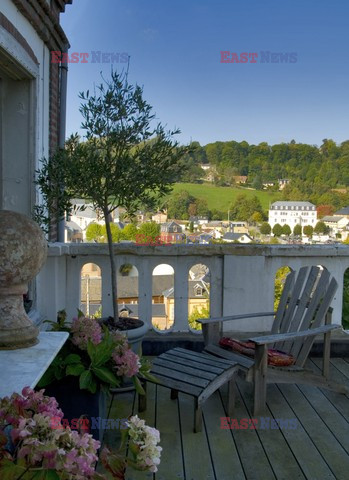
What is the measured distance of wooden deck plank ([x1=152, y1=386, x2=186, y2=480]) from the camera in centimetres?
245

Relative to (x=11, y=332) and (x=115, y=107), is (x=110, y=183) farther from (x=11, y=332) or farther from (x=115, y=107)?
(x=11, y=332)

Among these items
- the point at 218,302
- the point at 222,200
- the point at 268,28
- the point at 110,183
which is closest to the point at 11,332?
the point at 110,183

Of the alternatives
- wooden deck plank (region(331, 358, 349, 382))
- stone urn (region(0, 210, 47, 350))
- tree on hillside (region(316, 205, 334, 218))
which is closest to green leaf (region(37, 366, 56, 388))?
stone urn (region(0, 210, 47, 350))

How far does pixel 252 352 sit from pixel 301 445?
761mm

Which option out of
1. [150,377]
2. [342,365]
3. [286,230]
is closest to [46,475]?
[150,377]

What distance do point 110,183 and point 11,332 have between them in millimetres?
A: 1513

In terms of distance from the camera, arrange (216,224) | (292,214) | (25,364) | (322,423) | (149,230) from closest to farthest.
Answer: (25,364)
(322,423)
(149,230)
(216,224)
(292,214)

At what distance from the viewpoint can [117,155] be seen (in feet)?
11.2

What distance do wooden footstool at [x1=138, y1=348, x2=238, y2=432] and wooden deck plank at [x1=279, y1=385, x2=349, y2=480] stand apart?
52cm

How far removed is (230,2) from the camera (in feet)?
149

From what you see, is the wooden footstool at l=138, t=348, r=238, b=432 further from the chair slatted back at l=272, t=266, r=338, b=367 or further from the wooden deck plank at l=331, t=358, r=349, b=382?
the wooden deck plank at l=331, t=358, r=349, b=382

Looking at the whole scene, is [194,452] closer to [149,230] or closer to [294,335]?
[294,335]

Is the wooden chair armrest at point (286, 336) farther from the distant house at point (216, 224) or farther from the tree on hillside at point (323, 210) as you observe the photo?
the tree on hillside at point (323, 210)

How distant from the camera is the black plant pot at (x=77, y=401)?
8.58ft
